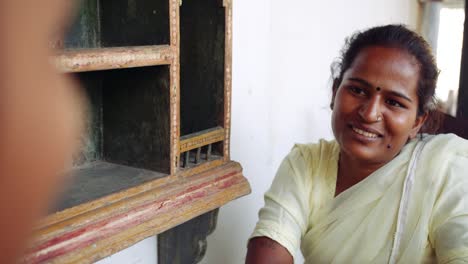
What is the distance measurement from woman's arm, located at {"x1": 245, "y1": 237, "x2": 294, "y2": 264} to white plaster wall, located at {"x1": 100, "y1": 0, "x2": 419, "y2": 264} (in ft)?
0.93

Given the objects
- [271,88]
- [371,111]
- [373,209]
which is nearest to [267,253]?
[373,209]

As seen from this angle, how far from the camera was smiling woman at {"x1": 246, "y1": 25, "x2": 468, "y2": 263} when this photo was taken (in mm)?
1002

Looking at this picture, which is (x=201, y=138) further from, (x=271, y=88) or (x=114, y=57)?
(x=271, y=88)

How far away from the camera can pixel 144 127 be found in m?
0.95

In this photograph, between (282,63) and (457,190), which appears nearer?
(457,190)

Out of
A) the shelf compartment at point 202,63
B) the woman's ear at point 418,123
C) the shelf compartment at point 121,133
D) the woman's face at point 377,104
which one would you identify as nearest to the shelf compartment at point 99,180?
the shelf compartment at point 121,133

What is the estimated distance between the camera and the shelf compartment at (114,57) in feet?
2.32

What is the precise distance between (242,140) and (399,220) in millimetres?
477

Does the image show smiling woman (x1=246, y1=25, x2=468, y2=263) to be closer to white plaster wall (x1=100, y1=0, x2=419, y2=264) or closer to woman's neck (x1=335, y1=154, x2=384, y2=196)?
woman's neck (x1=335, y1=154, x2=384, y2=196)

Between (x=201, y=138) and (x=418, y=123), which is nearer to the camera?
(x=201, y=138)

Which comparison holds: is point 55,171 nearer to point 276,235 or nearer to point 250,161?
point 276,235

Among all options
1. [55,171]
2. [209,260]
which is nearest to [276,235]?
[209,260]

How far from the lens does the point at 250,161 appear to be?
1431mm

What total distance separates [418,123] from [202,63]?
0.42 meters
